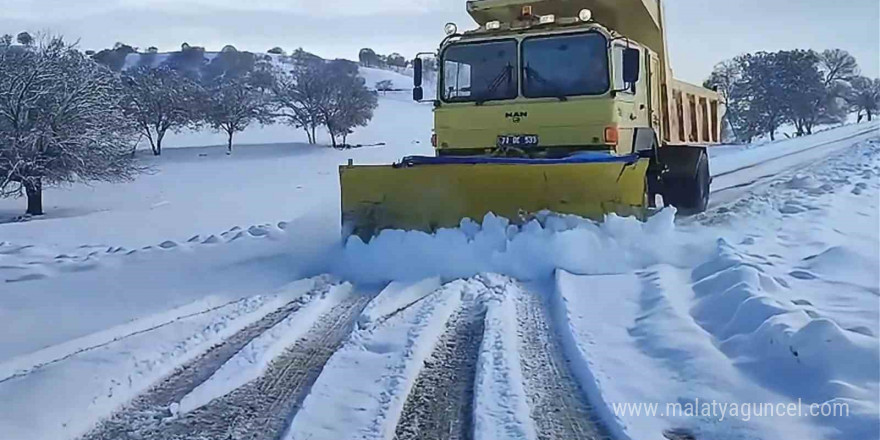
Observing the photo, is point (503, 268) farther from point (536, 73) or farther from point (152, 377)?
point (152, 377)

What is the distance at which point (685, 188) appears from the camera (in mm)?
10086

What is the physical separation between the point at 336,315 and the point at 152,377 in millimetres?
1663

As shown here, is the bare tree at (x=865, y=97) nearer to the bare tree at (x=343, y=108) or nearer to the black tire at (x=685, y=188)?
the bare tree at (x=343, y=108)

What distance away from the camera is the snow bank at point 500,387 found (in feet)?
10.9

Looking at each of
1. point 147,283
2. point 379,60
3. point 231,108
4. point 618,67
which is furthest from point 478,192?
point 379,60

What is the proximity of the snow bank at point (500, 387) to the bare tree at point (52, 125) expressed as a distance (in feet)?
69.1

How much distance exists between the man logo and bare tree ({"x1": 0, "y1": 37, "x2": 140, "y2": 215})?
18862 millimetres

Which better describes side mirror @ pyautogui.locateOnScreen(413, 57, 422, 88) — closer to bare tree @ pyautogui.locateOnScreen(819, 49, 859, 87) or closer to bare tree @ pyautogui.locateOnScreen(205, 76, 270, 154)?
bare tree @ pyautogui.locateOnScreen(205, 76, 270, 154)

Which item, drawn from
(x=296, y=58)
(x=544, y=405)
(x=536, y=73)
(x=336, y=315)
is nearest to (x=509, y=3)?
(x=536, y=73)

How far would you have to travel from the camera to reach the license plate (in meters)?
7.94

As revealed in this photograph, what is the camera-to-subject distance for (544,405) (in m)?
3.67

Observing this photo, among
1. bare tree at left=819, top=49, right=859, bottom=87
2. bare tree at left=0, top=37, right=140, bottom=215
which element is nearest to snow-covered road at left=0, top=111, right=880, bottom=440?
bare tree at left=0, top=37, right=140, bottom=215

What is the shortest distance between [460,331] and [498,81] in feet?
12.8

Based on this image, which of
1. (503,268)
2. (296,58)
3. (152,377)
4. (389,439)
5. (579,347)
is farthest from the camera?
(296,58)
